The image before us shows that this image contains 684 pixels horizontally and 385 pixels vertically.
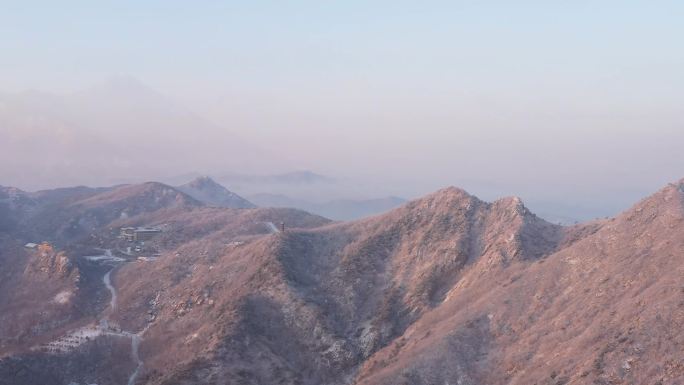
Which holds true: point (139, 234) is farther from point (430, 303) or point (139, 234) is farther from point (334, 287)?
point (430, 303)

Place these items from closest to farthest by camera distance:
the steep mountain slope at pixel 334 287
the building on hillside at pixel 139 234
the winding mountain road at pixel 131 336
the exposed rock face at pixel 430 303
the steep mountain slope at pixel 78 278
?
the exposed rock face at pixel 430 303
the steep mountain slope at pixel 334 287
the winding mountain road at pixel 131 336
the steep mountain slope at pixel 78 278
the building on hillside at pixel 139 234

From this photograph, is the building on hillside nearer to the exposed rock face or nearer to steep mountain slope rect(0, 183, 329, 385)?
steep mountain slope rect(0, 183, 329, 385)

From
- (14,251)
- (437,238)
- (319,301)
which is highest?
(437,238)

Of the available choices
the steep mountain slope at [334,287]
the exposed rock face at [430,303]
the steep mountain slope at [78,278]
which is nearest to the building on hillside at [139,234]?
the steep mountain slope at [78,278]

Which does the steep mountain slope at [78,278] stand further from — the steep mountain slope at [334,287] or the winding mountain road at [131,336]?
the steep mountain slope at [334,287]

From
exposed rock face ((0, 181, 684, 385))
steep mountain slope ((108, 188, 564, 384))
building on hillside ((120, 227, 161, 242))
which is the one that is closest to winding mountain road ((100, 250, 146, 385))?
exposed rock face ((0, 181, 684, 385))

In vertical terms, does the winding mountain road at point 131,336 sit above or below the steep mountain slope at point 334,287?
below

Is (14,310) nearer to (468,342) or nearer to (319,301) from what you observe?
(319,301)

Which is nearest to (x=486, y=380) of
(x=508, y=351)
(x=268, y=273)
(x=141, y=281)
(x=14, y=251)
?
(x=508, y=351)

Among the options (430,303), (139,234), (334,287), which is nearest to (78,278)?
(139,234)
